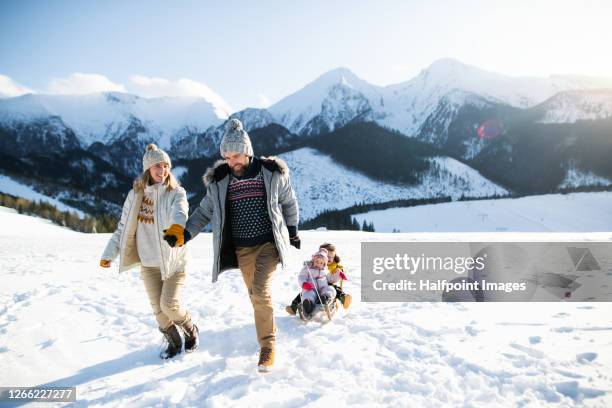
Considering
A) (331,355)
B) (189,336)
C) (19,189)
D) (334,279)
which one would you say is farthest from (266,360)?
(19,189)

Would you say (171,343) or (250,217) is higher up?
(250,217)

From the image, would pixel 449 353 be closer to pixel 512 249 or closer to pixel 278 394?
pixel 278 394

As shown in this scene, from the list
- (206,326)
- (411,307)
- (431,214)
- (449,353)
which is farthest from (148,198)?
(431,214)

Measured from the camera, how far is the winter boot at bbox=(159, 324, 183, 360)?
449 cm

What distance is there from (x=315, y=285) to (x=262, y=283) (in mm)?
1666

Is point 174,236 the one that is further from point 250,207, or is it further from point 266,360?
point 266,360

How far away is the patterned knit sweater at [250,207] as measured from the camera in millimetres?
4215

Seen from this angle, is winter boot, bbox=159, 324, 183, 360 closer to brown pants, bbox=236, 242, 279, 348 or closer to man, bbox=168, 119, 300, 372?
man, bbox=168, 119, 300, 372

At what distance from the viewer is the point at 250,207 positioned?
13.8 ft

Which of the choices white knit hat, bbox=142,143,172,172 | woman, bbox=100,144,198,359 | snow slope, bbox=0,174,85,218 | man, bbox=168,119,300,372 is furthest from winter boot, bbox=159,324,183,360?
snow slope, bbox=0,174,85,218

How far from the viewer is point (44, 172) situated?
169 m

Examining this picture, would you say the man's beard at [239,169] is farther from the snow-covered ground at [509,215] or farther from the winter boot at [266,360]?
the snow-covered ground at [509,215]

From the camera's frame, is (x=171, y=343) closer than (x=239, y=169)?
No

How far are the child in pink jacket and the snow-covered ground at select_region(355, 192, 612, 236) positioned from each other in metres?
62.2
